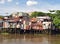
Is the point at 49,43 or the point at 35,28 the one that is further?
the point at 35,28

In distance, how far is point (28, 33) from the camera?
13.6 m

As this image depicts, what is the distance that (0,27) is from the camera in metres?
13.7

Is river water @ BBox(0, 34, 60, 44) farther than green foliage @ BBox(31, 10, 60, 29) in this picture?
No

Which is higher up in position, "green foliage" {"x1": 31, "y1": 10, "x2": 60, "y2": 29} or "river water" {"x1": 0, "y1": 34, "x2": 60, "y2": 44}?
"green foliage" {"x1": 31, "y1": 10, "x2": 60, "y2": 29}

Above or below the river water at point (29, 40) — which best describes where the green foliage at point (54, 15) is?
above

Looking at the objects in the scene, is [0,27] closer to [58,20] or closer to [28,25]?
[28,25]

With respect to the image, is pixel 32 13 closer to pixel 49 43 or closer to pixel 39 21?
pixel 39 21

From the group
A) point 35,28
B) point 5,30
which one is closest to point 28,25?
point 35,28

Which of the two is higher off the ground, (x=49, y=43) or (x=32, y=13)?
(x=32, y=13)

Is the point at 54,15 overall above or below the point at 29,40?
above

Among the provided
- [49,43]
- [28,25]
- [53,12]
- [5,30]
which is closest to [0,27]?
[5,30]

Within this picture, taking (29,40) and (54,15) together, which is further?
(54,15)

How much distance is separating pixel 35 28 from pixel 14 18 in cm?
138

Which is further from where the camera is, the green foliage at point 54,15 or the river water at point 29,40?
the green foliage at point 54,15
